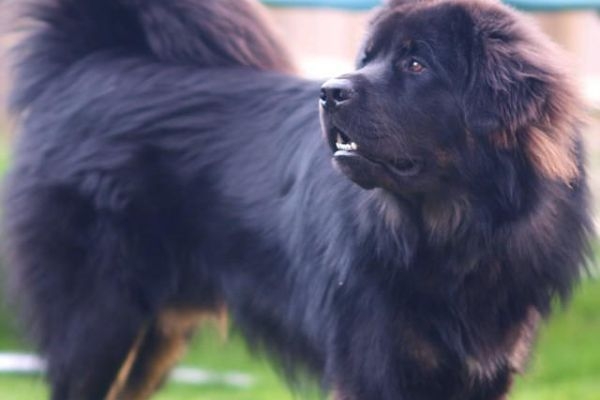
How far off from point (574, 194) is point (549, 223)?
0.17 metres

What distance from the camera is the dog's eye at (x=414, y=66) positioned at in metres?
3.80

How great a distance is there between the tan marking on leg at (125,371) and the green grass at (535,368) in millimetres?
577

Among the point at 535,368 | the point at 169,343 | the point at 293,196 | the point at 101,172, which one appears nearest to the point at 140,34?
the point at 101,172

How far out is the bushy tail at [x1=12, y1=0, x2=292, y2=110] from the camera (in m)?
5.06

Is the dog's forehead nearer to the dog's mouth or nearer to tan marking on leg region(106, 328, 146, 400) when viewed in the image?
the dog's mouth

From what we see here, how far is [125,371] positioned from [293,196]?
1.25 metres

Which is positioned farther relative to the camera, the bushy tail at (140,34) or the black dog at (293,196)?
the bushy tail at (140,34)

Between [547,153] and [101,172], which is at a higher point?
[547,153]

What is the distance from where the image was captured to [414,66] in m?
3.81

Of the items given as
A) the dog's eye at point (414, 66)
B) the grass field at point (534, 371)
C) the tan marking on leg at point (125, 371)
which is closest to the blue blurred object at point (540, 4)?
the grass field at point (534, 371)

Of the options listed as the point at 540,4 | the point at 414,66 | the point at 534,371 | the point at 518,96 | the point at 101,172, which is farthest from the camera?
the point at 540,4

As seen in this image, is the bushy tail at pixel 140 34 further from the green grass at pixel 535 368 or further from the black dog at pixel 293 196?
the green grass at pixel 535 368

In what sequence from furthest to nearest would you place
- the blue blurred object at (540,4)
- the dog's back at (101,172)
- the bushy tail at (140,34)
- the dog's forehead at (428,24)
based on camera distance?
1. the blue blurred object at (540,4)
2. the bushy tail at (140,34)
3. the dog's back at (101,172)
4. the dog's forehead at (428,24)

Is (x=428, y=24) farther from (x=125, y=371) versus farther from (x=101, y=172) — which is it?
(x=125, y=371)
